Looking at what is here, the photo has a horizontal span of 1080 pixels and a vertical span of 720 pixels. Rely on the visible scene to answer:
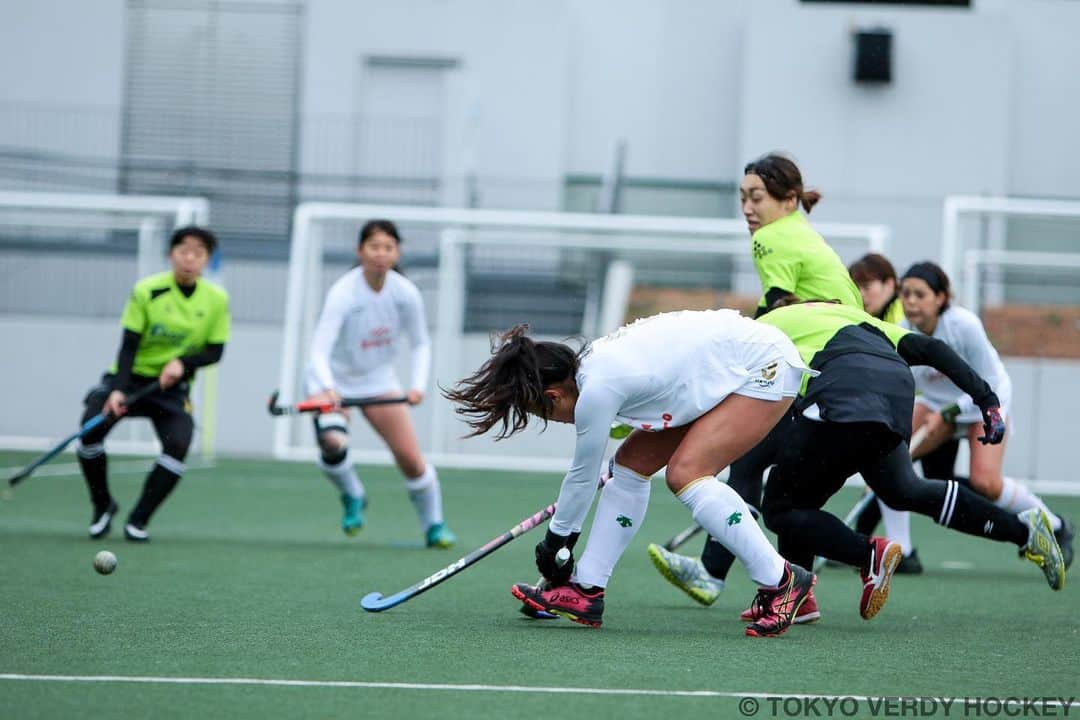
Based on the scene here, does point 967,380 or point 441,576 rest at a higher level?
point 967,380

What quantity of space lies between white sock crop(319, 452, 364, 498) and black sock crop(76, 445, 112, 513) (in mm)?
973

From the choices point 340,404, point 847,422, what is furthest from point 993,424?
point 340,404

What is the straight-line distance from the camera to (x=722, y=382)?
4484mm

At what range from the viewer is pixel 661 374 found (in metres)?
4.37

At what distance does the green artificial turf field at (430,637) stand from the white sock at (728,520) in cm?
24

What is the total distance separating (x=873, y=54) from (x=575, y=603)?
40.1 feet

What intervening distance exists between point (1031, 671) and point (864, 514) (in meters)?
3.16

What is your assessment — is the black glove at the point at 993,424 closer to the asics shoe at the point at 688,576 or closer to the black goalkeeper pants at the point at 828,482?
the black goalkeeper pants at the point at 828,482

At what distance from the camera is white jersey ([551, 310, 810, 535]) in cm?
431

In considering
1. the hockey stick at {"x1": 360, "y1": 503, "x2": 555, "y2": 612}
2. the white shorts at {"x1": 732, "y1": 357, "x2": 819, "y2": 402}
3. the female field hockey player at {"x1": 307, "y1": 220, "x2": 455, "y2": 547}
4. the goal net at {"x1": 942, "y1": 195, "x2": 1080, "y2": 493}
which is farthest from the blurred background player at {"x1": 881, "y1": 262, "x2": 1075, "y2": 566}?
the goal net at {"x1": 942, "y1": 195, "x2": 1080, "y2": 493}

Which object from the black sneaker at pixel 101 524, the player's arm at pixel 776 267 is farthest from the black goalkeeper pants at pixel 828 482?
the black sneaker at pixel 101 524

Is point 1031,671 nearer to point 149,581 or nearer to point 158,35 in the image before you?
point 149,581

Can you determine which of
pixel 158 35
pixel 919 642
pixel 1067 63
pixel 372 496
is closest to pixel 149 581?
pixel 919 642

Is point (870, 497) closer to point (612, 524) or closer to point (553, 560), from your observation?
point (612, 524)
